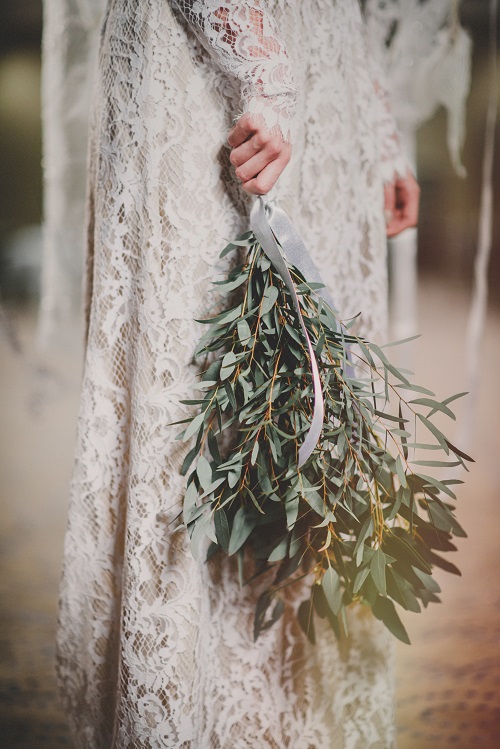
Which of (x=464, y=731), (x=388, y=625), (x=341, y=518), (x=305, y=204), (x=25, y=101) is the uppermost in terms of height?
(x=25, y=101)

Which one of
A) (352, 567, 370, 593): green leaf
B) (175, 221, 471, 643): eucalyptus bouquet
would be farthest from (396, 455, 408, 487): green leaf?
(352, 567, 370, 593): green leaf

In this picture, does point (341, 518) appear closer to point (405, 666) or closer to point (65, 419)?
point (405, 666)

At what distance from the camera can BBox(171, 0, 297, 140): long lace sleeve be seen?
57 centimetres

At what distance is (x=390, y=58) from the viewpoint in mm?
1508

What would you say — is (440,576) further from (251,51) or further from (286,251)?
(251,51)

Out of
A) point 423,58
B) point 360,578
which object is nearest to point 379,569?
point 360,578

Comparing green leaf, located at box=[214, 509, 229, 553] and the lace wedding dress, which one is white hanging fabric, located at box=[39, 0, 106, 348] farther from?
green leaf, located at box=[214, 509, 229, 553]

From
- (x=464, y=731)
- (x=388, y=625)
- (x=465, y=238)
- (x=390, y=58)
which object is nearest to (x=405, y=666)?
(x=464, y=731)

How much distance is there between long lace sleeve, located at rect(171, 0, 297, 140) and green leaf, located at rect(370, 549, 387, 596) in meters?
0.47

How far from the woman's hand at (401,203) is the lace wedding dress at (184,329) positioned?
0.07 meters

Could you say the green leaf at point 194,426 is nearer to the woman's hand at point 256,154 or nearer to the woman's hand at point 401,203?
the woman's hand at point 256,154

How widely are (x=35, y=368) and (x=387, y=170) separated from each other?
1680 mm

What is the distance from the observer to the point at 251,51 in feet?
1.88

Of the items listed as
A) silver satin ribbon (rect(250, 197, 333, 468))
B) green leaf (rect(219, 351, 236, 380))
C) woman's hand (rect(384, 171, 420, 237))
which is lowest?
green leaf (rect(219, 351, 236, 380))
